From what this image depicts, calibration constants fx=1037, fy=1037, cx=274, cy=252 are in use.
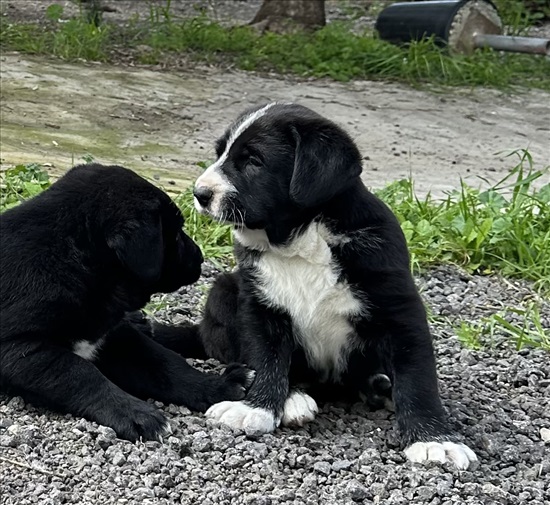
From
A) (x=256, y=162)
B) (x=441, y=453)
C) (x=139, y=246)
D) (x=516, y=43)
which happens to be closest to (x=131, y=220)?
(x=139, y=246)

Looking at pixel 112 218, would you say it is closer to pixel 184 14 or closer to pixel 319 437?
pixel 319 437

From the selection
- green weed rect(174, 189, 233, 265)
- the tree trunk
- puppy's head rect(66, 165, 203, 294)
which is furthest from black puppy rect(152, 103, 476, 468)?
the tree trunk

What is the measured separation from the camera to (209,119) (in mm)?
9828

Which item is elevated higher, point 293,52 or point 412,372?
point 412,372

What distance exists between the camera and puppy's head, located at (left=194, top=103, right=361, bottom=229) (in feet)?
12.3

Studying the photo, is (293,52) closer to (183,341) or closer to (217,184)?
(183,341)

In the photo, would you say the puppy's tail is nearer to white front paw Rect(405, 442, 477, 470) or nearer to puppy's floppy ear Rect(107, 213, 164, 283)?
puppy's floppy ear Rect(107, 213, 164, 283)

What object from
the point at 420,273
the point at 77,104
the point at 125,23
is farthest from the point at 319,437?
the point at 125,23

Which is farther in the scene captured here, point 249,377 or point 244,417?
point 249,377

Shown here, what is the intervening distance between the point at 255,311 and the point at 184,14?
39.1ft

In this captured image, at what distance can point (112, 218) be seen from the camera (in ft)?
12.7

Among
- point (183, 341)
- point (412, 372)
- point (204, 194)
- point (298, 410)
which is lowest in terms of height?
point (183, 341)

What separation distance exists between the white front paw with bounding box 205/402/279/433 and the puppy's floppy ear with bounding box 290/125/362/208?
77 centimetres

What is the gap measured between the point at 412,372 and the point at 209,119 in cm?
643
